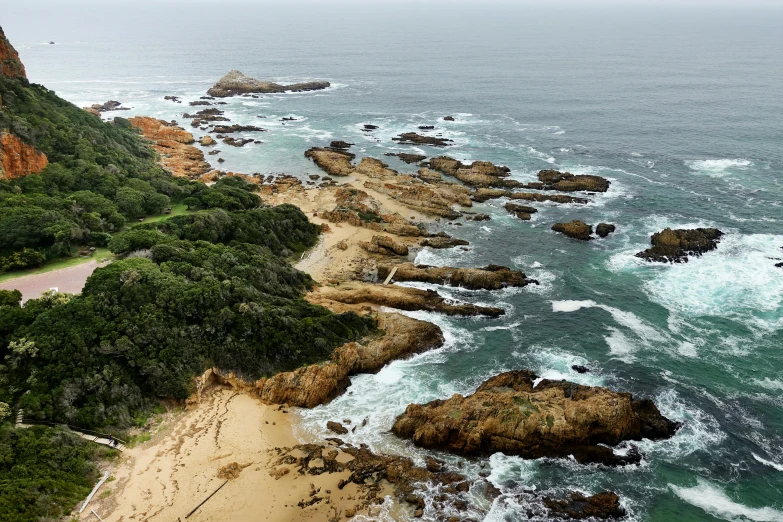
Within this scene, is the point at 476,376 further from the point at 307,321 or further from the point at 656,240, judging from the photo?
the point at 656,240

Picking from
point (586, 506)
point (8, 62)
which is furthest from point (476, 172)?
point (8, 62)

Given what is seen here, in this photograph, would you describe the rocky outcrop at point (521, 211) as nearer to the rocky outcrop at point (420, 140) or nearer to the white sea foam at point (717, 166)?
the rocky outcrop at point (420, 140)

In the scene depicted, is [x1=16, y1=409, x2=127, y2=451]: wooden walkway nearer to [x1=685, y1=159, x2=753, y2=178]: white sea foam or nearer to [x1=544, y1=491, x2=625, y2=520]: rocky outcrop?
[x1=544, y1=491, x2=625, y2=520]: rocky outcrop

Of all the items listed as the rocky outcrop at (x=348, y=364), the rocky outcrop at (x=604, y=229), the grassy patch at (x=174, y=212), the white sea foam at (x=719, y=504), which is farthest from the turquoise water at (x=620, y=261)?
the grassy patch at (x=174, y=212)

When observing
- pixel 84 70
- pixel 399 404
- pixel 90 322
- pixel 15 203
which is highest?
pixel 84 70

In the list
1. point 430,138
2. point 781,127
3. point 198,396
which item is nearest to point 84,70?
point 430,138

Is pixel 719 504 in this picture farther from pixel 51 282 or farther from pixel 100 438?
pixel 51 282
